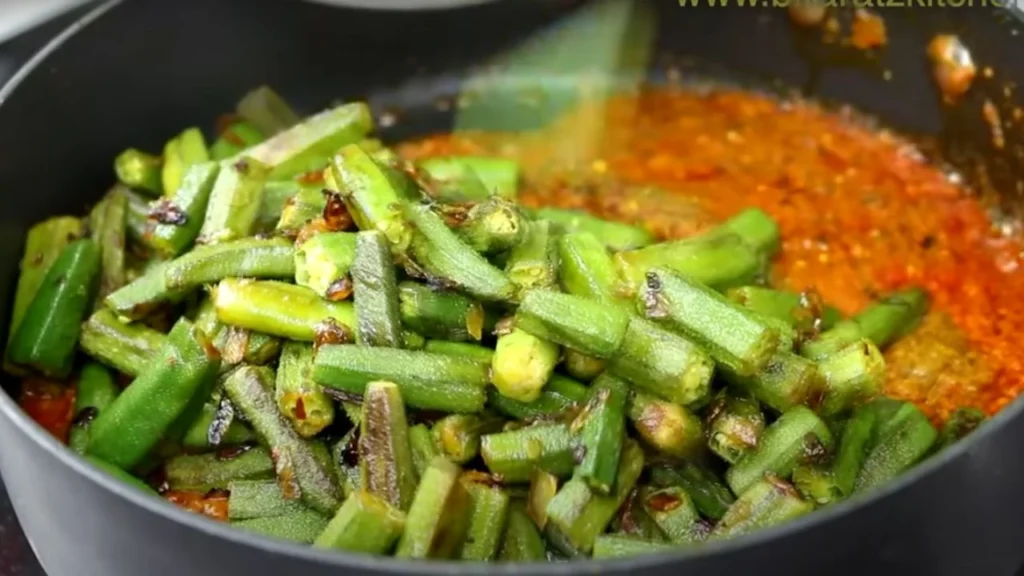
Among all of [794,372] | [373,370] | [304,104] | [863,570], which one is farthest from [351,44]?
[863,570]

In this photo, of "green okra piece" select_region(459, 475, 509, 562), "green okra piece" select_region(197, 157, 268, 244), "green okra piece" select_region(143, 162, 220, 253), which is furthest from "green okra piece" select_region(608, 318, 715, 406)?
"green okra piece" select_region(143, 162, 220, 253)

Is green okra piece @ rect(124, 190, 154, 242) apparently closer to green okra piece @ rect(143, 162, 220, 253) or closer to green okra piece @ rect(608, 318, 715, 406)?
green okra piece @ rect(143, 162, 220, 253)

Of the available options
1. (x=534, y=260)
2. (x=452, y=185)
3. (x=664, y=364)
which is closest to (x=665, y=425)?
(x=664, y=364)

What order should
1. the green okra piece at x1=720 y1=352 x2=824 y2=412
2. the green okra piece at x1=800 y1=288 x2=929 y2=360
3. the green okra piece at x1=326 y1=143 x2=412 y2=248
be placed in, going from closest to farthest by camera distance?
the green okra piece at x1=720 y1=352 x2=824 y2=412 < the green okra piece at x1=326 y1=143 x2=412 y2=248 < the green okra piece at x1=800 y1=288 x2=929 y2=360

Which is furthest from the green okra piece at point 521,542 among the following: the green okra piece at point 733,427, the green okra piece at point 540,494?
the green okra piece at point 733,427

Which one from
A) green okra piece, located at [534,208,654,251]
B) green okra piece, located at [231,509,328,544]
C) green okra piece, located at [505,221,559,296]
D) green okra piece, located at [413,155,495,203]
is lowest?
green okra piece, located at [231,509,328,544]

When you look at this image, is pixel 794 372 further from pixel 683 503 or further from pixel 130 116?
pixel 130 116

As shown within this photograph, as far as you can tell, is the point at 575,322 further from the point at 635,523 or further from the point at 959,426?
the point at 959,426
